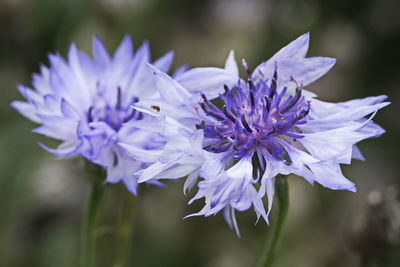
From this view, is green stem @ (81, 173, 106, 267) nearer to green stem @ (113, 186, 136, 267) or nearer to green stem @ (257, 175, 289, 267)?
green stem @ (113, 186, 136, 267)

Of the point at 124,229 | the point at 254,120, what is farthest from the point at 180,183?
the point at 254,120

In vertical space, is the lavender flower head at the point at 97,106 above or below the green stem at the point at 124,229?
above

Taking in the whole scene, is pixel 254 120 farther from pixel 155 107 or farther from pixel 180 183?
pixel 180 183

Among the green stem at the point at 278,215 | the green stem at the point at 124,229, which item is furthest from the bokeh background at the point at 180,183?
the green stem at the point at 278,215

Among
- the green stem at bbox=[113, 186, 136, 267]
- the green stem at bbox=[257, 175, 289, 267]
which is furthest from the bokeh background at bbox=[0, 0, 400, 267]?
the green stem at bbox=[257, 175, 289, 267]

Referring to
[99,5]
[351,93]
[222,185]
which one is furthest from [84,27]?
[222,185]

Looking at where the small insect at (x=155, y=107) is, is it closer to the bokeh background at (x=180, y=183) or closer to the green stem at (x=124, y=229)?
the green stem at (x=124, y=229)
